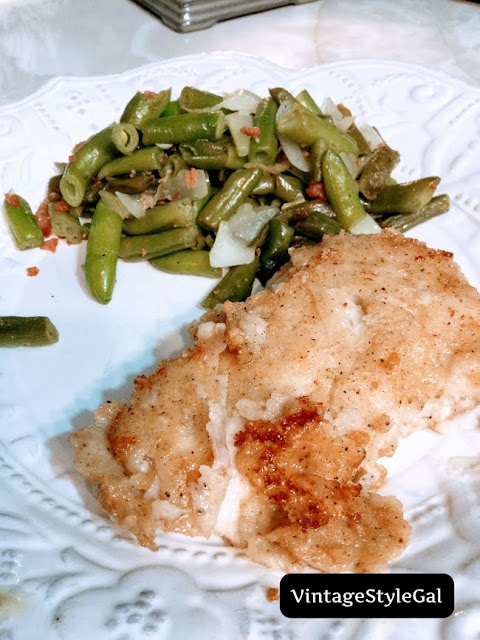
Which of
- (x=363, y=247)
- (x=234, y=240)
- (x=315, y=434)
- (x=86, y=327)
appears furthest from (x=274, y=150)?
(x=315, y=434)

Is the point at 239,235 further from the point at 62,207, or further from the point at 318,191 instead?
the point at 62,207

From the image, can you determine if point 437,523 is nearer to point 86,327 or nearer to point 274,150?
point 86,327

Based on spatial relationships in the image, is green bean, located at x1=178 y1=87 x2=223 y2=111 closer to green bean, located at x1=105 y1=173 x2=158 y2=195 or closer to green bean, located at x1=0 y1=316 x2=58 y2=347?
green bean, located at x1=105 y1=173 x2=158 y2=195

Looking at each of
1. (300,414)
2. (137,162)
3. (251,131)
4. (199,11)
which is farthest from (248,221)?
(199,11)

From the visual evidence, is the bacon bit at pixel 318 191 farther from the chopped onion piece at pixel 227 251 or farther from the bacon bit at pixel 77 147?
the bacon bit at pixel 77 147

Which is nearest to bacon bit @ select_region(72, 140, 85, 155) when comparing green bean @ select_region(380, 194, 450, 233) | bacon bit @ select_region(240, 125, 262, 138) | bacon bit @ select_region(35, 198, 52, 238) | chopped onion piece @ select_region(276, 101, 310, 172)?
bacon bit @ select_region(35, 198, 52, 238)

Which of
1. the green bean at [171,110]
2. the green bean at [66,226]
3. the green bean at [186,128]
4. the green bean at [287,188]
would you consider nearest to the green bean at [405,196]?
the green bean at [287,188]
